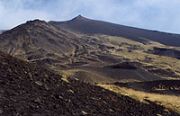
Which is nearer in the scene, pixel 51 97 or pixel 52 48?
pixel 51 97

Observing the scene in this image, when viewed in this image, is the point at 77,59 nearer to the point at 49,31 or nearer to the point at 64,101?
the point at 49,31

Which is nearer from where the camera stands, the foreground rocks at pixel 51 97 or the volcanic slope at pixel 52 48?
the foreground rocks at pixel 51 97

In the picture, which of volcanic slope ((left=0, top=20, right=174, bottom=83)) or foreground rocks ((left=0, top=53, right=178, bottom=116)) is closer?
foreground rocks ((left=0, top=53, right=178, bottom=116))

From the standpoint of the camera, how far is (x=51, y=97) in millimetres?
15875

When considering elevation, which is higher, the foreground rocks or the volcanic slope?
the foreground rocks

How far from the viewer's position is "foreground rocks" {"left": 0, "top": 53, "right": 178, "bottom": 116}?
14555 mm

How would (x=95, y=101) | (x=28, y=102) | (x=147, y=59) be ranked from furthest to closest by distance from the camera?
(x=147, y=59) < (x=95, y=101) < (x=28, y=102)

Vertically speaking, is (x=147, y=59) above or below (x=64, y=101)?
below

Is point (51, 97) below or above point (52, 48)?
above

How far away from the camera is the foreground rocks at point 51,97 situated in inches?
573

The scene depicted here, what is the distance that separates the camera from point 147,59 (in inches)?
6978

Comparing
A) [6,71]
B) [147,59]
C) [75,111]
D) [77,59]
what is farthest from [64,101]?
[147,59]

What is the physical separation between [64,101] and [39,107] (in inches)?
52.1

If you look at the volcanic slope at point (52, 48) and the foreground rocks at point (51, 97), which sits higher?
the foreground rocks at point (51, 97)
